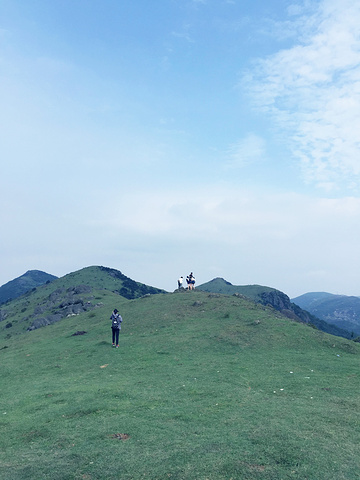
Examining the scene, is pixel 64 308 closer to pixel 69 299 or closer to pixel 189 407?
pixel 69 299

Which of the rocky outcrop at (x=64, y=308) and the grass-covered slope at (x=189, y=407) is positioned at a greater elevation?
the rocky outcrop at (x=64, y=308)

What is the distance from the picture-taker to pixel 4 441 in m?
13.7

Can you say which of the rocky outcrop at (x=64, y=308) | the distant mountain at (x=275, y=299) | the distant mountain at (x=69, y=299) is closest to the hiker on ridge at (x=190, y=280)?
the distant mountain at (x=69, y=299)

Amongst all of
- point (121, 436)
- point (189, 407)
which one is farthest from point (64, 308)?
point (121, 436)

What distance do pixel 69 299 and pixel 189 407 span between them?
7064 centimetres

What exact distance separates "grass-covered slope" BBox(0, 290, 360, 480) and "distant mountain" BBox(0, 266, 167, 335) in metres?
34.2

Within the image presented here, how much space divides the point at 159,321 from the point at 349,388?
2596 cm

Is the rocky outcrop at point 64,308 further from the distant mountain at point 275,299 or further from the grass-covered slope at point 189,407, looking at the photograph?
the distant mountain at point 275,299

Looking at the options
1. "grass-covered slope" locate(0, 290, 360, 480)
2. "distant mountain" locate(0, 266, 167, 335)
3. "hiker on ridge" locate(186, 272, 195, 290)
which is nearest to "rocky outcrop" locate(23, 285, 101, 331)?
"distant mountain" locate(0, 266, 167, 335)

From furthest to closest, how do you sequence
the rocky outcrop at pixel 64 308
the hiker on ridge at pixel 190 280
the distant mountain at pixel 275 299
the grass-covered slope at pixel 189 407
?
1. the distant mountain at pixel 275 299
2. the rocky outcrop at pixel 64 308
3. the hiker on ridge at pixel 190 280
4. the grass-covered slope at pixel 189 407

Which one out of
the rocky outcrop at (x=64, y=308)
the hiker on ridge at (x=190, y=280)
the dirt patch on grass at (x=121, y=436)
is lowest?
the dirt patch on grass at (x=121, y=436)

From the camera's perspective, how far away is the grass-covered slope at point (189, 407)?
1103 cm

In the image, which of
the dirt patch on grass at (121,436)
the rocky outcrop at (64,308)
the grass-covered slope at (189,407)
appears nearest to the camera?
the grass-covered slope at (189,407)

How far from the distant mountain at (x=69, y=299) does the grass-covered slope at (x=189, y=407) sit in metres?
34.2
